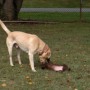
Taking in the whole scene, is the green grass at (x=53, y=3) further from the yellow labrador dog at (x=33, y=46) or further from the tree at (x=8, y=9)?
the yellow labrador dog at (x=33, y=46)

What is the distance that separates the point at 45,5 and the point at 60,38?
72.7 ft

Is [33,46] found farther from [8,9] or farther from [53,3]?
[53,3]

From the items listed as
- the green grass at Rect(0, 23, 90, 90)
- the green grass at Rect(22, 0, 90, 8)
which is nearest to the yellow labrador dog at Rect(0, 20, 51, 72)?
the green grass at Rect(0, 23, 90, 90)

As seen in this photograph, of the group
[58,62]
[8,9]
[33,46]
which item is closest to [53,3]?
[8,9]

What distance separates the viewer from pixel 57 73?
955cm

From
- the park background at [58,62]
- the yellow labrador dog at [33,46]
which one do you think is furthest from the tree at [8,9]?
the yellow labrador dog at [33,46]

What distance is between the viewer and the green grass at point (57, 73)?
27.5 ft

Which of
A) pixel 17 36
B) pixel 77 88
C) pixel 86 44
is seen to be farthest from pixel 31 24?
pixel 77 88

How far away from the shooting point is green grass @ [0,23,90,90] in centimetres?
838

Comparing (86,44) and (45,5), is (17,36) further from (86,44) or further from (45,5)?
(45,5)

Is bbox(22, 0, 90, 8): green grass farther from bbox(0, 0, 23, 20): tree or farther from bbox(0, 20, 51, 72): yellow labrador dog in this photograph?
bbox(0, 20, 51, 72): yellow labrador dog

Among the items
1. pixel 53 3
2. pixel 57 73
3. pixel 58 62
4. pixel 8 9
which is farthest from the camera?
pixel 53 3

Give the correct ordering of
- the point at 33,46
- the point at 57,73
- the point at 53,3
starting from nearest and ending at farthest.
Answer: the point at 57,73, the point at 33,46, the point at 53,3

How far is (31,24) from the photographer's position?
70.5 feet
